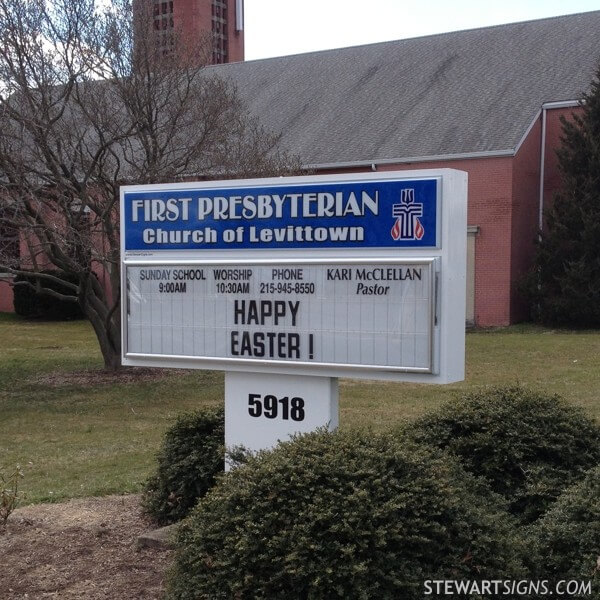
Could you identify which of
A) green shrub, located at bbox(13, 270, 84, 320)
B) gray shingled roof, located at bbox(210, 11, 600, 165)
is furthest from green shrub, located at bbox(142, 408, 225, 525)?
green shrub, located at bbox(13, 270, 84, 320)

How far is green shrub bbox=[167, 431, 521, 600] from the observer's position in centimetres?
393

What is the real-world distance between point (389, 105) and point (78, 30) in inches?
676

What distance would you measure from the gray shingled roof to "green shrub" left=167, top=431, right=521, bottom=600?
22979mm

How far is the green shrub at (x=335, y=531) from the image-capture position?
393 cm

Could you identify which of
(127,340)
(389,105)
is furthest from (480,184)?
(127,340)

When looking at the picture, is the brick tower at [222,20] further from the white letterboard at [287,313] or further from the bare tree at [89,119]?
the white letterboard at [287,313]

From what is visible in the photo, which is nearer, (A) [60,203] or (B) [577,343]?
(A) [60,203]

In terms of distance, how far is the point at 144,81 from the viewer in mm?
15406

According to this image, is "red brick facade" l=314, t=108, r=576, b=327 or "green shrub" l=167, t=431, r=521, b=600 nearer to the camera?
"green shrub" l=167, t=431, r=521, b=600

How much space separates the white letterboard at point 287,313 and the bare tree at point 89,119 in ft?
27.8

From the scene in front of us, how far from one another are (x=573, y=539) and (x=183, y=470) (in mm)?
2866

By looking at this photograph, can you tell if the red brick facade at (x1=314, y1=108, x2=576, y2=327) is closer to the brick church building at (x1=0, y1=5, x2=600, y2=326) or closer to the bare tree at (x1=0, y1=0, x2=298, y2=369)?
the brick church building at (x1=0, y1=5, x2=600, y2=326)

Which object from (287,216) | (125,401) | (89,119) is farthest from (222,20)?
(287,216)

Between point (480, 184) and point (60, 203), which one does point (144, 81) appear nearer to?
point (60, 203)
